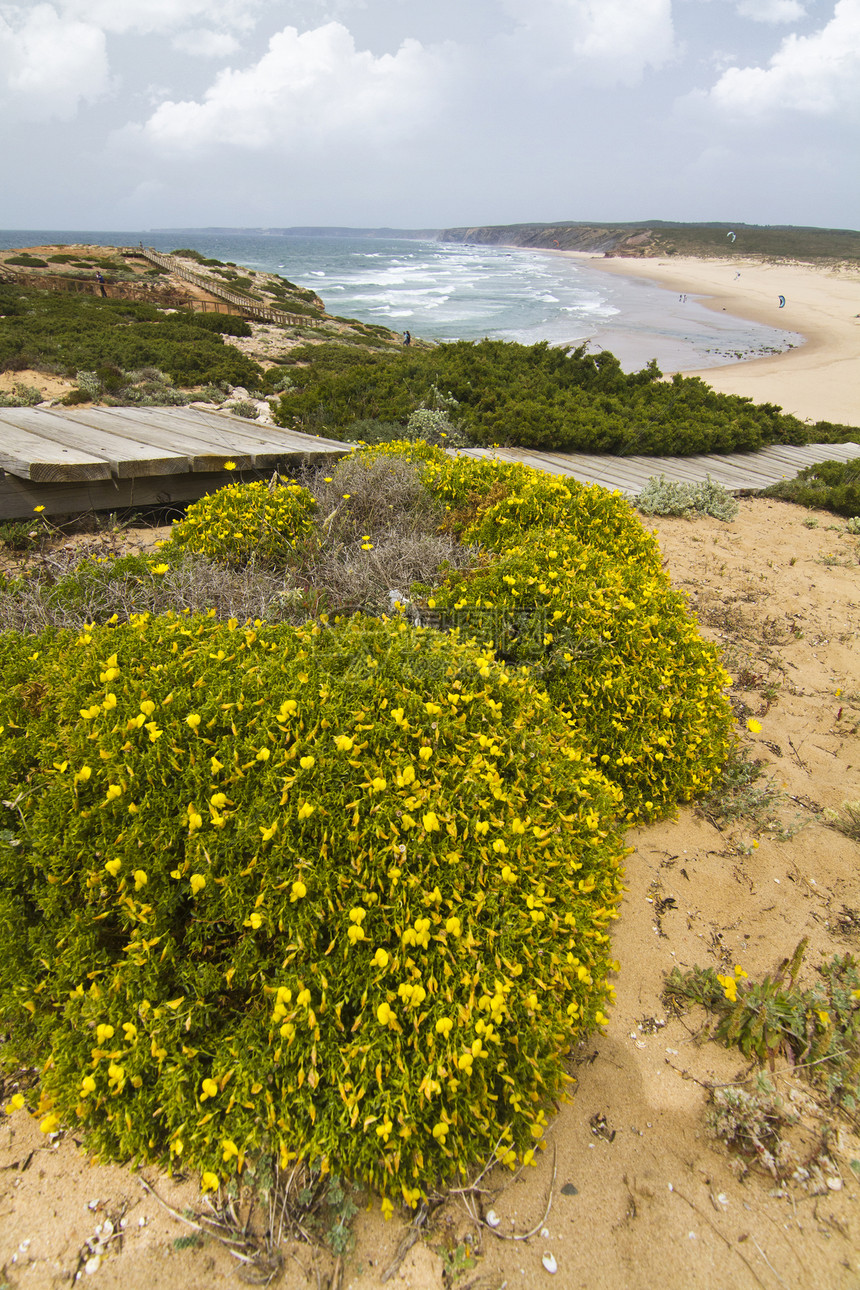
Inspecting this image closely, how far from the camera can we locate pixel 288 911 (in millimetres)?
1661

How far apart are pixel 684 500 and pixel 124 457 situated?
530cm

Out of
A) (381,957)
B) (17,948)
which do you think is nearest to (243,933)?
(381,957)

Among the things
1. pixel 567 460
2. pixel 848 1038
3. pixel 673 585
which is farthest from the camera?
pixel 567 460

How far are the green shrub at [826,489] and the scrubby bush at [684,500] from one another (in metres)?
1.10

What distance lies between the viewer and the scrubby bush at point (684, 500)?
Result: 6.24 metres

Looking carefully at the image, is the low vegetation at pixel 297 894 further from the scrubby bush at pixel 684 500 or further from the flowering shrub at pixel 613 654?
the scrubby bush at pixel 684 500

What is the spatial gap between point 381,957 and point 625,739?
162 centimetres

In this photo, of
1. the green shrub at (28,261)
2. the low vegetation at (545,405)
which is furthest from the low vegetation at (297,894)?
the green shrub at (28,261)

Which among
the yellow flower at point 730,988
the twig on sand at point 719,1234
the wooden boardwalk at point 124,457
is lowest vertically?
the twig on sand at point 719,1234

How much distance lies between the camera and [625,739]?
9.04ft

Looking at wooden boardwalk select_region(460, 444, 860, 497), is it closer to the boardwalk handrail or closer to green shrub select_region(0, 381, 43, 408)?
green shrub select_region(0, 381, 43, 408)

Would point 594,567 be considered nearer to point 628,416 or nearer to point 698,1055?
point 698,1055

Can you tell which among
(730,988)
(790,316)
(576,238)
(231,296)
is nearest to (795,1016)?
(730,988)

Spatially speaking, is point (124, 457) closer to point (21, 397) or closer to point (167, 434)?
point (167, 434)
